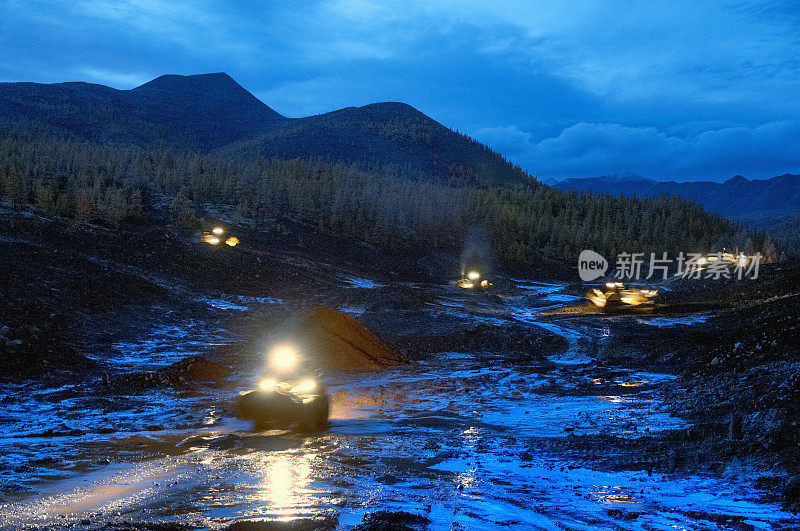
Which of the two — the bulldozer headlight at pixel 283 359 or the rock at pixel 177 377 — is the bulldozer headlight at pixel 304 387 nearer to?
the rock at pixel 177 377

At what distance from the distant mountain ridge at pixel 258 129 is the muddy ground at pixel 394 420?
3413 inches

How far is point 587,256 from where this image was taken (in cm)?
7225

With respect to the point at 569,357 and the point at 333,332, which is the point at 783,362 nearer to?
the point at 569,357

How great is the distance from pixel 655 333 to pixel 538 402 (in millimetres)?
12665

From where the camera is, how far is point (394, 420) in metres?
12.2

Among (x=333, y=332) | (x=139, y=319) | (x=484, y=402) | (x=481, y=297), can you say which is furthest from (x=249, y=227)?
(x=484, y=402)

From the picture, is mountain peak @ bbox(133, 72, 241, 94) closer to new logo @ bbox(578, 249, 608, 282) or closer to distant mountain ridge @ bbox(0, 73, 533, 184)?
distant mountain ridge @ bbox(0, 73, 533, 184)

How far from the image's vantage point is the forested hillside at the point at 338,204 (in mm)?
41281

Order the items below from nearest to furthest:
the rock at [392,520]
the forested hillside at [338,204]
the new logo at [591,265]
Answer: the rock at [392,520] → the forested hillside at [338,204] → the new logo at [591,265]

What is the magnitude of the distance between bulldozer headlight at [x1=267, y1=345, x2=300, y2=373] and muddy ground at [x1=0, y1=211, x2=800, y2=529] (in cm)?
55

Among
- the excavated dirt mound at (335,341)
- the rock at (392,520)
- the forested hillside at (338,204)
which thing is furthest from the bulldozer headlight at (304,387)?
the forested hillside at (338,204)

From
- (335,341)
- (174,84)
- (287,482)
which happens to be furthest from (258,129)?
(287,482)

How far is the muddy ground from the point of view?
6812 millimetres

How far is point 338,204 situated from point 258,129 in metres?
116
